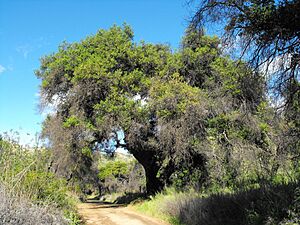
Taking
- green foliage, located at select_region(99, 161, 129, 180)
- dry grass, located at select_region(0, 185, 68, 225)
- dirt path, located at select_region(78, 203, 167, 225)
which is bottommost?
dirt path, located at select_region(78, 203, 167, 225)

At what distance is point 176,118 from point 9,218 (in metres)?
10.4

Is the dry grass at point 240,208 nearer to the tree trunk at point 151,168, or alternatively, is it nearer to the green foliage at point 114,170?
the tree trunk at point 151,168

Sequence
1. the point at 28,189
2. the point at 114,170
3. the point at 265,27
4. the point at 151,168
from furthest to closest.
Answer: the point at 114,170
the point at 151,168
the point at 28,189
the point at 265,27

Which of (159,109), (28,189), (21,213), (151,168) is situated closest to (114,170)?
(151,168)

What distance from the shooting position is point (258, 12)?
531 centimetres

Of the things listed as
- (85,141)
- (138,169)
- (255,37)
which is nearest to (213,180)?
(85,141)

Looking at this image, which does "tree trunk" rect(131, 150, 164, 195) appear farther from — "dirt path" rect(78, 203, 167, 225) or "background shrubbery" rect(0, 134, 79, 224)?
"background shrubbery" rect(0, 134, 79, 224)

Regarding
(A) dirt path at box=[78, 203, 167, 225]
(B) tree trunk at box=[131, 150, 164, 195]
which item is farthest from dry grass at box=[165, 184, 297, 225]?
(B) tree trunk at box=[131, 150, 164, 195]

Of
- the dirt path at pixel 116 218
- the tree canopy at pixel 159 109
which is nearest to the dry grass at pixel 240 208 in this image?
the dirt path at pixel 116 218

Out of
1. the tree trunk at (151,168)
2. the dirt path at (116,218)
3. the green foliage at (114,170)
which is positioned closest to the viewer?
the dirt path at (116,218)

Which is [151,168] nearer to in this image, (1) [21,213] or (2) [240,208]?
(2) [240,208]

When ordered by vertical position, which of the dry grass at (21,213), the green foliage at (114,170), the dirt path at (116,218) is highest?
the green foliage at (114,170)

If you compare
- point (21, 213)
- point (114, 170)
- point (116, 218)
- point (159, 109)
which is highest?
point (159, 109)

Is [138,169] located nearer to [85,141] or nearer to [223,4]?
[85,141]
